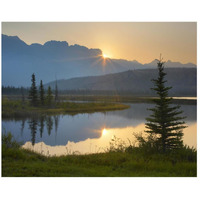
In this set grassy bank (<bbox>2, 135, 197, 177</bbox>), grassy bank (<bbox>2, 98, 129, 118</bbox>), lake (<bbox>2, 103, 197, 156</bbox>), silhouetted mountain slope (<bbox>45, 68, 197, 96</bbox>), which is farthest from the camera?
silhouetted mountain slope (<bbox>45, 68, 197, 96</bbox>)

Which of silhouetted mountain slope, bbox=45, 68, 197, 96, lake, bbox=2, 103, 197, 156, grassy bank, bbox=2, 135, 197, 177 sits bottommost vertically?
lake, bbox=2, 103, 197, 156

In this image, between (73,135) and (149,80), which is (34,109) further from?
(149,80)

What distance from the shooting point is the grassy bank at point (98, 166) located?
7.97 meters

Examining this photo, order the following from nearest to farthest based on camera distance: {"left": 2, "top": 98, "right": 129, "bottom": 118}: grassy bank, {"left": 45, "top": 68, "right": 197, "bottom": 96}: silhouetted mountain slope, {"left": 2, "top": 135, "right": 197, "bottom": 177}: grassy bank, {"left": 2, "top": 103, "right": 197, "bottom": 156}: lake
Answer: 1. {"left": 2, "top": 135, "right": 197, "bottom": 177}: grassy bank
2. {"left": 2, "top": 103, "right": 197, "bottom": 156}: lake
3. {"left": 2, "top": 98, "right": 129, "bottom": 118}: grassy bank
4. {"left": 45, "top": 68, "right": 197, "bottom": 96}: silhouetted mountain slope

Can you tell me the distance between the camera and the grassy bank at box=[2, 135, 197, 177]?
797cm

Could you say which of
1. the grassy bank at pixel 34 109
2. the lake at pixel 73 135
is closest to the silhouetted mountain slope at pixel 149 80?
the grassy bank at pixel 34 109

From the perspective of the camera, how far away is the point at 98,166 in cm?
894

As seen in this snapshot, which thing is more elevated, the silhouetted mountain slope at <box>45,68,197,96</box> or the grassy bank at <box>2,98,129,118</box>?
the silhouetted mountain slope at <box>45,68,197,96</box>

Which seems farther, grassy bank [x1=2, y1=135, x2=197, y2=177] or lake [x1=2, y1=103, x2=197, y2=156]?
lake [x1=2, y1=103, x2=197, y2=156]

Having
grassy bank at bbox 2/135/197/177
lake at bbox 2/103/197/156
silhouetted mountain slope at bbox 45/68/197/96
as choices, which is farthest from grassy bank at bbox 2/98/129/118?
silhouetted mountain slope at bbox 45/68/197/96

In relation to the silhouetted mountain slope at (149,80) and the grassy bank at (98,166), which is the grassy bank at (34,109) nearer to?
the grassy bank at (98,166)

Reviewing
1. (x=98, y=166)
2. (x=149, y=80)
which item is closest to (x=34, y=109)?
(x=98, y=166)

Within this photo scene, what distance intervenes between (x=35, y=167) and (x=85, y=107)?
4751 centimetres

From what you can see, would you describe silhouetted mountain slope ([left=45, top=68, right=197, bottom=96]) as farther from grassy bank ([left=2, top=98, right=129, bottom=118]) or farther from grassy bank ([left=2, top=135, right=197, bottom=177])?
grassy bank ([left=2, top=135, right=197, bottom=177])
